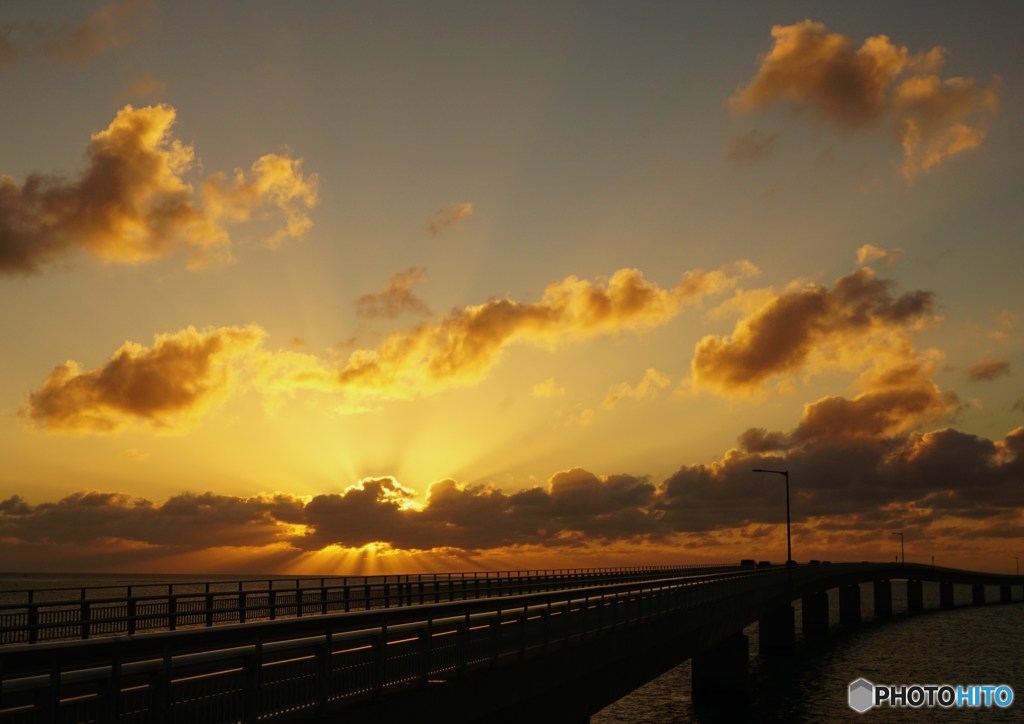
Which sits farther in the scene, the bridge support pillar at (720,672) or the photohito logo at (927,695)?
the photohito logo at (927,695)

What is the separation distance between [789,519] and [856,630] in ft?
155

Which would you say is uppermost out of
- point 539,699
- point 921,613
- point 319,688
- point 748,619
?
point 319,688

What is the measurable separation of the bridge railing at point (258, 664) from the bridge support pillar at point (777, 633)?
68.7m

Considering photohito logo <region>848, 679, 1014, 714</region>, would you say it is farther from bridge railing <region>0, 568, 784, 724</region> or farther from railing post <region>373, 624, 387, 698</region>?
railing post <region>373, 624, 387, 698</region>

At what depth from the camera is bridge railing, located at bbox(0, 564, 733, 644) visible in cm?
3130

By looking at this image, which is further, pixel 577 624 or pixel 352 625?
pixel 577 624

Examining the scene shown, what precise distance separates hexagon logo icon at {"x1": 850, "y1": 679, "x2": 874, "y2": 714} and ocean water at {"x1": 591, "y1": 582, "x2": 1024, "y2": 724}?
0.59m

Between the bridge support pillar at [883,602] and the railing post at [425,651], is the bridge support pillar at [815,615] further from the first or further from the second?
the railing post at [425,651]

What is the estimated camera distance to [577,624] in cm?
2622

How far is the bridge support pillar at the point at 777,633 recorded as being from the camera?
284 feet

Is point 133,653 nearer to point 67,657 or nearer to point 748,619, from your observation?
point 67,657

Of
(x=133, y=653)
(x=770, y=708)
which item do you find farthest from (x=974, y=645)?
(x=133, y=653)

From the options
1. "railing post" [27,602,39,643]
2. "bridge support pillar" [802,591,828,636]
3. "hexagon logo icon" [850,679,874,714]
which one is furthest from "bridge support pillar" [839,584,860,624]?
"railing post" [27,602,39,643]

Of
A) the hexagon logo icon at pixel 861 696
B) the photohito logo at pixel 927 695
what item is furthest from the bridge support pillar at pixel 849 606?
the hexagon logo icon at pixel 861 696
